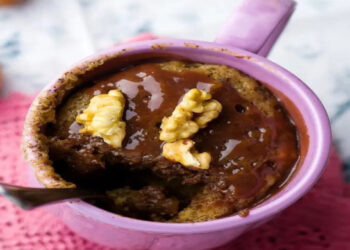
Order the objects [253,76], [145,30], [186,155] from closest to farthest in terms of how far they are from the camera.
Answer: [186,155] < [253,76] < [145,30]

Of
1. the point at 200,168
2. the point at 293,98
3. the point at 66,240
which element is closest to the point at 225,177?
the point at 200,168

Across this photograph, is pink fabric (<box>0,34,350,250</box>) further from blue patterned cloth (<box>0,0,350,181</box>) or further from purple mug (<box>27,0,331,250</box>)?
blue patterned cloth (<box>0,0,350,181</box>)

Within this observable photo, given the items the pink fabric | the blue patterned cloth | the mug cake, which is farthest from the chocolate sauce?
the blue patterned cloth

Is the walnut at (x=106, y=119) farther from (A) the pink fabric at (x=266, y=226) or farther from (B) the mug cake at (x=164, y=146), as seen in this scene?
(A) the pink fabric at (x=266, y=226)

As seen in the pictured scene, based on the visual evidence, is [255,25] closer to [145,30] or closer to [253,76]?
[253,76]

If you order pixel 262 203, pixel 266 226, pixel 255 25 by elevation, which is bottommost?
pixel 266 226

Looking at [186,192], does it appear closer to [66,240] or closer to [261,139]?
[261,139]

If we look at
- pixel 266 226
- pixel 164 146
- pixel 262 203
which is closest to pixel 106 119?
pixel 164 146
